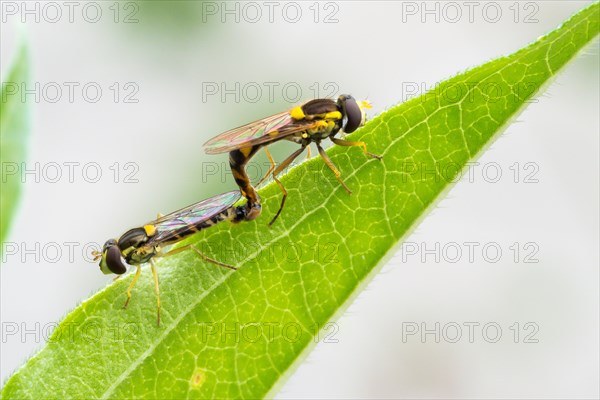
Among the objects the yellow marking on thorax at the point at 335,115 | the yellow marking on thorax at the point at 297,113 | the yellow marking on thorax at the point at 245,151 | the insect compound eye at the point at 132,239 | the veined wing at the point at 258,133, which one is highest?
the yellow marking on thorax at the point at 297,113

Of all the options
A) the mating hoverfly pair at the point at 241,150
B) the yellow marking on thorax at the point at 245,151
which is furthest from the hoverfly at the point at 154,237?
the yellow marking on thorax at the point at 245,151

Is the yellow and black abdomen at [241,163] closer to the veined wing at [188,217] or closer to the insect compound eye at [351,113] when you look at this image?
the veined wing at [188,217]

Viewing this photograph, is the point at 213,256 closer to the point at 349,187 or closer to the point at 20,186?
the point at 349,187

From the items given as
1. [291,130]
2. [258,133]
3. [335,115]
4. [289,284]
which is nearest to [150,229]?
[258,133]

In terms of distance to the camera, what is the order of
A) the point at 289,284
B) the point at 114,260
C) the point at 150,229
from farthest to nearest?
the point at 150,229 < the point at 114,260 < the point at 289,284

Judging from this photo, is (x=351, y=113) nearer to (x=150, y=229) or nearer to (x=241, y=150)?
(x=241, y=150)
